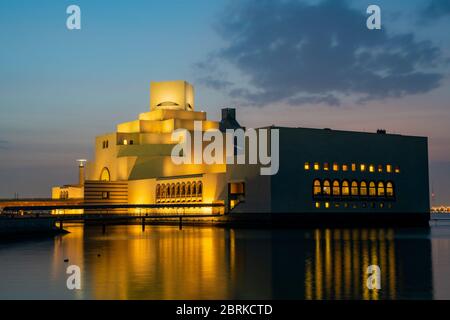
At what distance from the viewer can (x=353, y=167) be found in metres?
89.4

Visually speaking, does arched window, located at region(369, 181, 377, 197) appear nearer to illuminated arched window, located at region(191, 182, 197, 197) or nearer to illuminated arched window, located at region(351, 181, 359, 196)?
illuminated arched window, located at region(351, 181, 359, 196)

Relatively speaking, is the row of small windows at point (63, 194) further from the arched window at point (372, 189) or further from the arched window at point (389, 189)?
the arched window at point (389, 189)

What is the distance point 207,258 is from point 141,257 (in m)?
3.47

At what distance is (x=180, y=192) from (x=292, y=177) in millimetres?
21998

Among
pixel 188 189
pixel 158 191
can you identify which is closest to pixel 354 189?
pixel 188 189

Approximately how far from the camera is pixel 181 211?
98562 millimetres

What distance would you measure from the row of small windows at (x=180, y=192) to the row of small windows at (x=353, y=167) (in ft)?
58.5

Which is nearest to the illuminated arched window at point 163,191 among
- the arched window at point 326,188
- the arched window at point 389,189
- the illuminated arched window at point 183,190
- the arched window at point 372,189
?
the illuminated arched window at point 183,190

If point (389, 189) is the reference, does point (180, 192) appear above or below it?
above

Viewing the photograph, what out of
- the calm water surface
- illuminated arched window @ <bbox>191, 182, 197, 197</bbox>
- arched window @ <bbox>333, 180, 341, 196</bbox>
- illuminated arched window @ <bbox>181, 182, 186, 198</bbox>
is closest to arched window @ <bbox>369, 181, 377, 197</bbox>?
arched window @ <bbox>333, 180, 341, 196</bbox>

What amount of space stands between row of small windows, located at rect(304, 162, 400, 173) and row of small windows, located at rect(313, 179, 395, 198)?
1626mm

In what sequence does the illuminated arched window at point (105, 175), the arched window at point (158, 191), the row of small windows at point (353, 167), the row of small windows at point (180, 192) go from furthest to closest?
the illuminated arched window at point (105, 175) < the arched window at point (158, 191) < the row of small windows at point (180, 192) < the row of small windows at point (353, 167)

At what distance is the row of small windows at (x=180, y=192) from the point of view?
9664cm

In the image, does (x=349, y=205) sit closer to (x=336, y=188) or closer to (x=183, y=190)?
(x=336, y=188)
